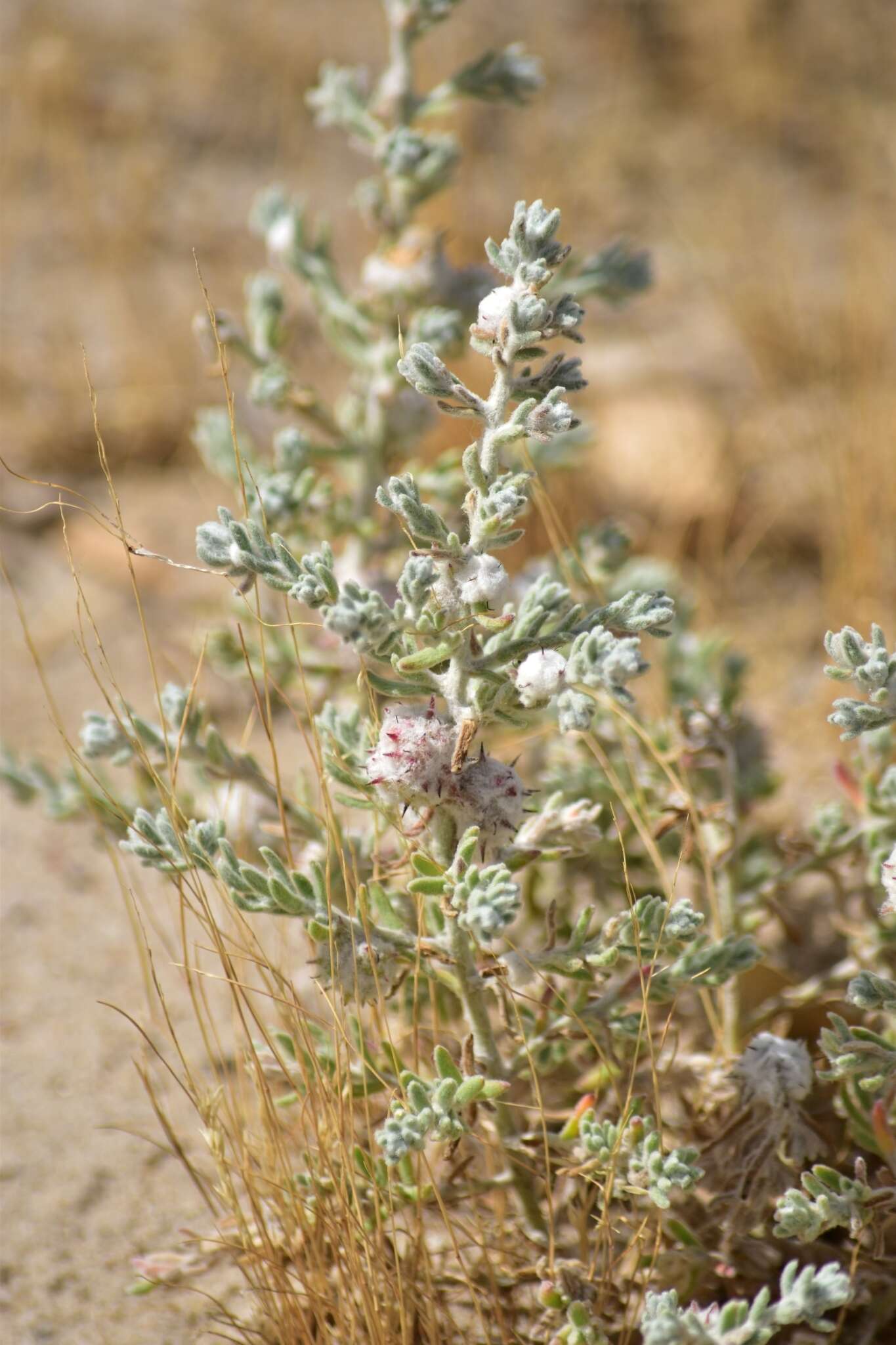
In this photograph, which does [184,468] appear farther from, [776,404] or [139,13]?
[139,13]

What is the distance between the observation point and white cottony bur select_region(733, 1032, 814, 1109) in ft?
4.47

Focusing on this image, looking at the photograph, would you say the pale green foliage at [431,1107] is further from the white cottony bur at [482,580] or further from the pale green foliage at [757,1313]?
the white cottony bur at [482,580]

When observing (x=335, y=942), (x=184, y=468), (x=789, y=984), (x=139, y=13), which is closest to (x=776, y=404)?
(x=184, y=468)

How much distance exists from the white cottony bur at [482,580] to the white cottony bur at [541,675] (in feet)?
0.25

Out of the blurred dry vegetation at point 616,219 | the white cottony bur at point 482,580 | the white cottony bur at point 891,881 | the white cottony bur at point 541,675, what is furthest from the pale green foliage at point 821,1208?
the blurred dry vegetation at point 616,219

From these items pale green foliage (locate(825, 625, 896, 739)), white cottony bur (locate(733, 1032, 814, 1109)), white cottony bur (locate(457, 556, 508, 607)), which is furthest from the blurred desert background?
pale green foliage (locate(825, 625, 896, 739))

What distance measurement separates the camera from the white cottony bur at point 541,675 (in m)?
1.16

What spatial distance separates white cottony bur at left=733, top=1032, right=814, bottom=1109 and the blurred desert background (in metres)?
0.78

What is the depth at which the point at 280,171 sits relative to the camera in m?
4.84

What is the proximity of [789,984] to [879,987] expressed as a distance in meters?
0.63

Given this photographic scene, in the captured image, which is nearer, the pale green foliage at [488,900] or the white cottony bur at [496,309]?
the pale green foliage at [488,900]

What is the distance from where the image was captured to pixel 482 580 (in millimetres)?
1176

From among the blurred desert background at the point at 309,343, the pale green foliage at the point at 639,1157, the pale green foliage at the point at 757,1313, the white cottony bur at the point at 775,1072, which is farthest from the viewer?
the blurred desert background at the point at 309,343

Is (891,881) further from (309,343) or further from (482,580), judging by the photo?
(309,343)
